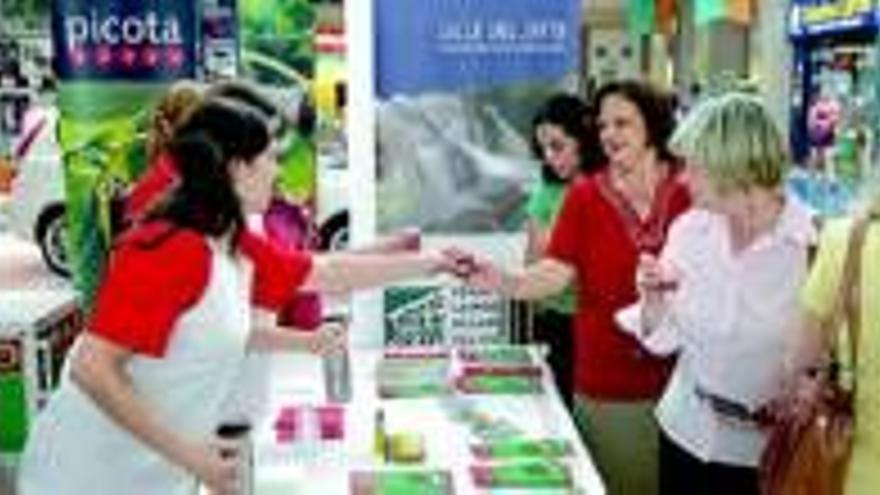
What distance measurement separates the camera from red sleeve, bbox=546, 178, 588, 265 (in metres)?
3.49

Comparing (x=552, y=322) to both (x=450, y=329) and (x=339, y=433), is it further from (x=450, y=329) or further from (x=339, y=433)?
(x=339, y=433)

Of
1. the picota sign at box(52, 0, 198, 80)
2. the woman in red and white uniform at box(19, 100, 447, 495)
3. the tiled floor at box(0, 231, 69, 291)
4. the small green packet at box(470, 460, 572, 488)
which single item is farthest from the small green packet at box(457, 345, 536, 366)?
the tiled floor at box(0, 231, 69, 291)

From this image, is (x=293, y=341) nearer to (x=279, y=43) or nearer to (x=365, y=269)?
(x=365, y=269)

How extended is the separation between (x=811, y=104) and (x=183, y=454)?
704cm

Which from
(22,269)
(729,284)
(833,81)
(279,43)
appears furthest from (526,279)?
(22,269)

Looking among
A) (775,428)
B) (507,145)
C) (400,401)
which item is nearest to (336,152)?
(507,145)

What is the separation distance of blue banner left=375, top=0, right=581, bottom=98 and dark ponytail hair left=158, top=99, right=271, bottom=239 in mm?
1667

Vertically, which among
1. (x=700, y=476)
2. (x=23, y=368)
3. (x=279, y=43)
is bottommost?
(x=23, y=368)

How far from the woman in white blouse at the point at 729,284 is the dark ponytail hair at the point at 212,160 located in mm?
979

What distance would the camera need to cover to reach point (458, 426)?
326 cm

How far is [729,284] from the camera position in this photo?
9.68ft

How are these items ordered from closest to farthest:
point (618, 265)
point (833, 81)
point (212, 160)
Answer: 1. point (212, 160)
2. point (618, 265)
3. point (833, 81)

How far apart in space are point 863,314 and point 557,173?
212cm

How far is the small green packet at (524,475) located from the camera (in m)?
2.75
